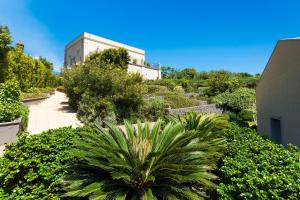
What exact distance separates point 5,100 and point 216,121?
29.5 feet

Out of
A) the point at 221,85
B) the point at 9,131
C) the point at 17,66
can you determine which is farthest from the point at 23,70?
the point at 221,85

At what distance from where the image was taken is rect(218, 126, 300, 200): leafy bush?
2592 mm

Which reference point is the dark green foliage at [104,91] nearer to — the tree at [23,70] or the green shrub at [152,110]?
the green shrub at [152,110]

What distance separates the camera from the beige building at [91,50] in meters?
36.3

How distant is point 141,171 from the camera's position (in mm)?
3660

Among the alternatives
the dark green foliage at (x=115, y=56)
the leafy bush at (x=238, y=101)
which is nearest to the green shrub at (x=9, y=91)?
the leafy bush at (x=238, y=101)

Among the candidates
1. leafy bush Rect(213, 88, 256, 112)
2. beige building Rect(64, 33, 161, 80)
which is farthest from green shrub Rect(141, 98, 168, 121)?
beige building Rect(64, 33, 161, 80)

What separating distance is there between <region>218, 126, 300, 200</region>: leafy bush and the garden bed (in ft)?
25.7

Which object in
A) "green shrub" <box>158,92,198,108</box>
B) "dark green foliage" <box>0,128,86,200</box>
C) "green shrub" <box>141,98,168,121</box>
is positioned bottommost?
"dark green foliage" <box>0,128,86,200</box>

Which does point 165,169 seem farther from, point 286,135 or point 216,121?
point 286,135

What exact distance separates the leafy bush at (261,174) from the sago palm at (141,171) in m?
0.46

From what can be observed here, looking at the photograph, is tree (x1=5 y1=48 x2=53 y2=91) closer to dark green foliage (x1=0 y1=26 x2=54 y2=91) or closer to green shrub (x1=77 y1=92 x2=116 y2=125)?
dark green foliage (x1=0 y1=26 x2=54 y2=91)

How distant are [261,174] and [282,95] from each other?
20.4 feet

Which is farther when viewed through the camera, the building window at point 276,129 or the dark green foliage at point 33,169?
the building window at point 276,129
